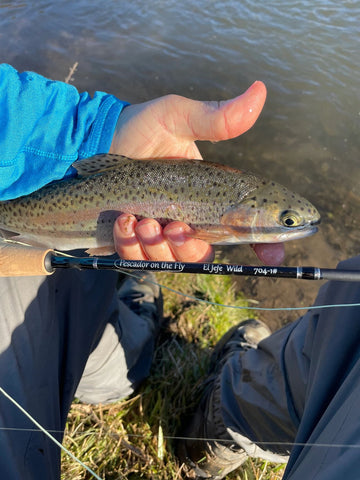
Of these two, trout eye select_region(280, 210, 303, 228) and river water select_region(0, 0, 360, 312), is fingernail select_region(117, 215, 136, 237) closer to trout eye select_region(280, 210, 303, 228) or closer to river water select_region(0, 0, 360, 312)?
trout eye select_region(280, 210, 303, 228)

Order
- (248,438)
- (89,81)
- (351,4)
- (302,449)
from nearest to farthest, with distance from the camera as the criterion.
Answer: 1. (302,449)
2. (248,438)
3. (89,81)
4. (351,4)

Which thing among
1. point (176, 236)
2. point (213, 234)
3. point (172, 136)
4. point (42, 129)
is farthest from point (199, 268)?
point (42, 129)

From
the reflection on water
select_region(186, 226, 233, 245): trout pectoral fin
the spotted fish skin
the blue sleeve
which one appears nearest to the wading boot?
select_region(186, 226, 233, 245): trout pectoral fin

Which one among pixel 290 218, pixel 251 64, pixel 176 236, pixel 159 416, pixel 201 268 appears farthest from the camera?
pixel 251 64

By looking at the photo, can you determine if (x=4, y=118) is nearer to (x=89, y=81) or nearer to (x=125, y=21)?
(x=89, y=81)

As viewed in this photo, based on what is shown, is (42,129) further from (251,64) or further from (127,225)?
(251,64)

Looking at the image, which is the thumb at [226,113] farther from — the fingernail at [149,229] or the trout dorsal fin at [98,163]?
the fingernail at [149,229]

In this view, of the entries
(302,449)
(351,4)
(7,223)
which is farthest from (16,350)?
(351,4)
